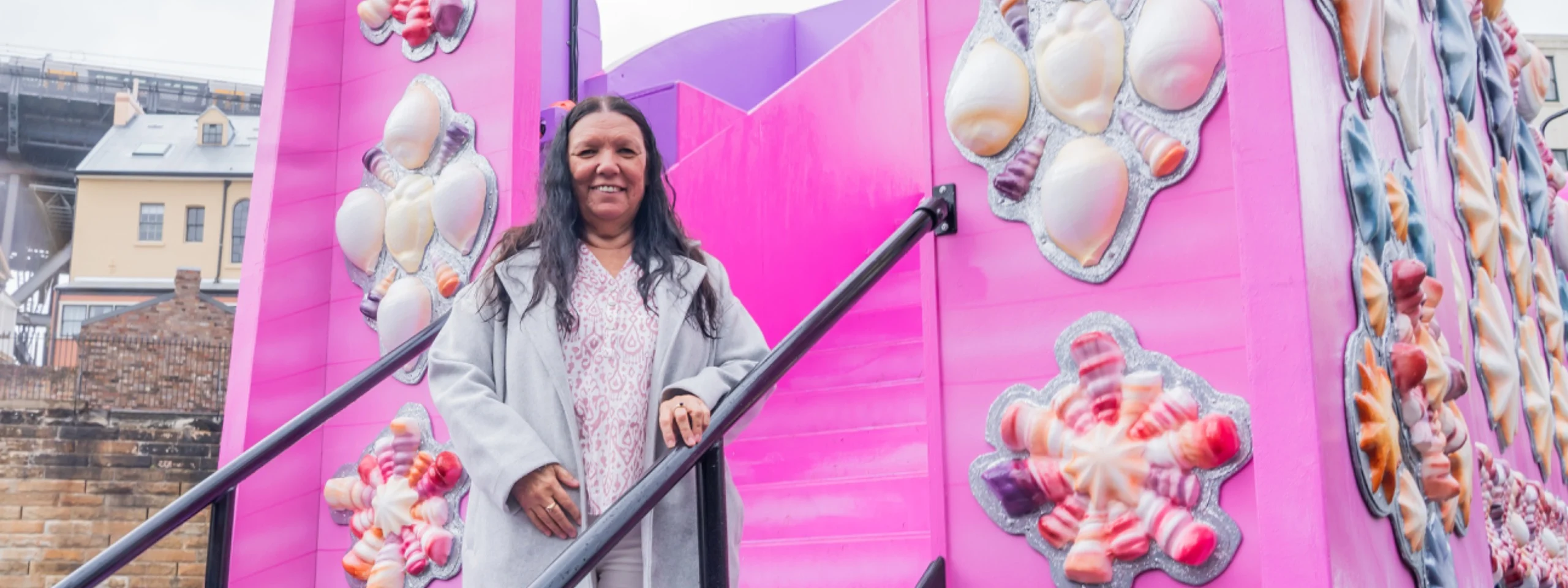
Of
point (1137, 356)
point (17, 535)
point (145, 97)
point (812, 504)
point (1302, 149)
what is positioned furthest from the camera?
point (145, 97)

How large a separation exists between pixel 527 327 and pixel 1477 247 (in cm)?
275

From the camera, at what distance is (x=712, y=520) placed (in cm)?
206

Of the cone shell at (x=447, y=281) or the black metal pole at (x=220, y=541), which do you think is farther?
the cone shell at (x=447, y=281)

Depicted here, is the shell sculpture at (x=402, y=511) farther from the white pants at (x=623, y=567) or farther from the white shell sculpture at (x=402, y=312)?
the white pants at (x=623, y=567)

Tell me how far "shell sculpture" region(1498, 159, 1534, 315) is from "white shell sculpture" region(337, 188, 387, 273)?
11.0 feet

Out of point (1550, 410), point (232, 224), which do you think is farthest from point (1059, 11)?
point (232, 224)

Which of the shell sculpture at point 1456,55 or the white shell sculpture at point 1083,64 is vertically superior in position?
the shell sculpture at point 1456,55

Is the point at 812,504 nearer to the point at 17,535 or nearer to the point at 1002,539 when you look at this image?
the point at 1002,539

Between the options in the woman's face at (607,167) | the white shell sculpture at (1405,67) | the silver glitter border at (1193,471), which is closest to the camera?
the woman's face at (607,167)

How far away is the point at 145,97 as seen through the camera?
29.9 metres

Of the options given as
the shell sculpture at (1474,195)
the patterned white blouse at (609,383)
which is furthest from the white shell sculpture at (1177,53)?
the shell sculpture at (1474,195)

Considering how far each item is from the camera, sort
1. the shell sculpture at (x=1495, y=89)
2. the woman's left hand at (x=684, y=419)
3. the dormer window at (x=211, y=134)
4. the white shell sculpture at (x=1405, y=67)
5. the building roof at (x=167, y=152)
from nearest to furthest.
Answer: the woman's left hand at (x=684, y=419), the white shell sculpture at (x=1405, y=67), the shell sculpture at (x=1495, y=89), the building roof at (x=167, y=152), the dormer window at (x=211, y=134)

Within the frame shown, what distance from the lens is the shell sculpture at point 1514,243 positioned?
4.05 m

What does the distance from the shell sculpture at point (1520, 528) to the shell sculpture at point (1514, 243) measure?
0.60 m
